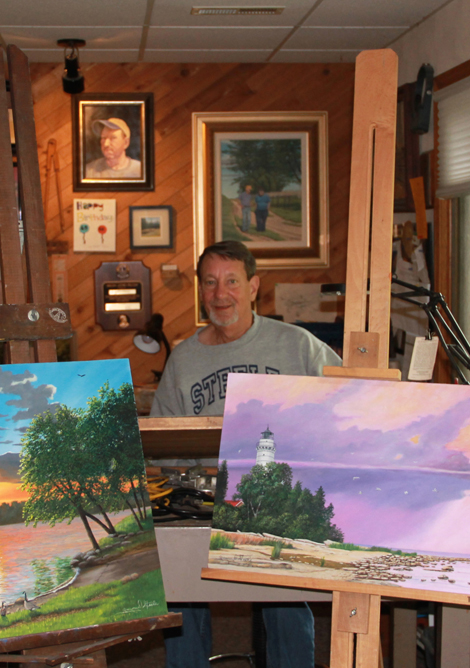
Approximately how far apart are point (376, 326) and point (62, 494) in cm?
61

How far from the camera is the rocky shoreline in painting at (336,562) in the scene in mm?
1064

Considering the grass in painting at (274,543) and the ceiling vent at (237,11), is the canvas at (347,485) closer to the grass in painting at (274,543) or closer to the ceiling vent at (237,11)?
the grass in painting at (274,543)

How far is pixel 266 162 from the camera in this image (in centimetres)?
353

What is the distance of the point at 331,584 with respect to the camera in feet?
3.58

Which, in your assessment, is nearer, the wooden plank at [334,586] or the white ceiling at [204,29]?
the wooden plank at [334,586]

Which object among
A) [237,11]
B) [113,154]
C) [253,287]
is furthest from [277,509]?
[113,154]

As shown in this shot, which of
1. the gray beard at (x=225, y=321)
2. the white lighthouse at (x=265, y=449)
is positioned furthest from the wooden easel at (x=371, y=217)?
the gray beard at (x=225, y=321)

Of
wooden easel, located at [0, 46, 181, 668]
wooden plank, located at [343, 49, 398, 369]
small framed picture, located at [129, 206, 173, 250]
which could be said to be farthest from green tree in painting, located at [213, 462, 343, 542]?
small framed picture, located at [129, 206, 173, 250]

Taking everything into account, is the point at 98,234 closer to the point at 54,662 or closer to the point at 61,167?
the point at 61,167

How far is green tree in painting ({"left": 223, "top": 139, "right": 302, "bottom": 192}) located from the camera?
11.5 ft

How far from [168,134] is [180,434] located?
7.71 feet

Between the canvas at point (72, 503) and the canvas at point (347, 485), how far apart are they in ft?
0.48

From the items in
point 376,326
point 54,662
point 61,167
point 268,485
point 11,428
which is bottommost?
point 54,662

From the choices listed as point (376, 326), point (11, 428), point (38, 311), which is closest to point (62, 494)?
point (11, 428)
